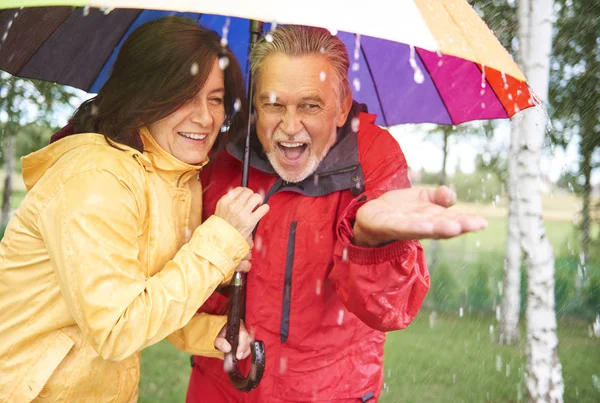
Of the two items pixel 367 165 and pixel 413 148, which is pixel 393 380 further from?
pixel 413 148

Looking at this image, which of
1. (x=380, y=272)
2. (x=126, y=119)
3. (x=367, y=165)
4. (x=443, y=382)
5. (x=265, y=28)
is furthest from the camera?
(x=443, y=382)

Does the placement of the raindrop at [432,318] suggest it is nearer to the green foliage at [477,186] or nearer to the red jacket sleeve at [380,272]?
the green foliage at [477,186]

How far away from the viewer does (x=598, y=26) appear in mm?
9469

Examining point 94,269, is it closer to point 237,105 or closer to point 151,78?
point 151,78

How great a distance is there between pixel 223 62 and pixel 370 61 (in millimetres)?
1088

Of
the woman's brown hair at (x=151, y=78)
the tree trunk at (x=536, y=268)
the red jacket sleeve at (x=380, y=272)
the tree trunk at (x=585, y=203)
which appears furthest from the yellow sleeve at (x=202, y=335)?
the tree trunk at (x=585, y=203)

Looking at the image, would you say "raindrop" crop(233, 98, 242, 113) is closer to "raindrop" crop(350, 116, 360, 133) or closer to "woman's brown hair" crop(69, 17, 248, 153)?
"woman's brown hair" crop(69, 17, 248, 153)

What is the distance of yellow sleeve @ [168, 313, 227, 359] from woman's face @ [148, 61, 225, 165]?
31.5 inches

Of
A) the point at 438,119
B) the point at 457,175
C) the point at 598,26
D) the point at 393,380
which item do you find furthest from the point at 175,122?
the point at 457,175

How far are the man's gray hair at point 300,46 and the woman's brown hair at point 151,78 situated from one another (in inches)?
11.2

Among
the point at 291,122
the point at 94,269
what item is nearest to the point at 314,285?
the point at 291,122

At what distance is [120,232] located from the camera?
2287 mm

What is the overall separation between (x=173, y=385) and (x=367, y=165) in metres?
5.18

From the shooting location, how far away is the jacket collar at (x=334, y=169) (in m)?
2.82
